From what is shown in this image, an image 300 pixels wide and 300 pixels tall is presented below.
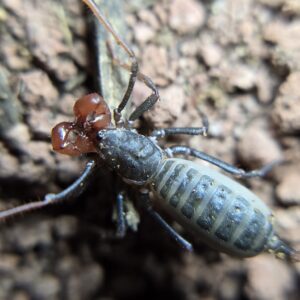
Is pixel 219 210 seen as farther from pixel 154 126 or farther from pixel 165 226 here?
A: pixel 154 126

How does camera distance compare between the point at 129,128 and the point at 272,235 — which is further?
the point at 129,128

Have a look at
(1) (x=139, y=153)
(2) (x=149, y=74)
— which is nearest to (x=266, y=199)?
(1) (x=139, y=153)

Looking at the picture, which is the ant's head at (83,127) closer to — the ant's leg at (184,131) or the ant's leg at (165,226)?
the ant's leg at (184,131)

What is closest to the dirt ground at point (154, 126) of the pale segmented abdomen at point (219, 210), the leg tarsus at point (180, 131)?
the leg tarsus at point (180, 131)

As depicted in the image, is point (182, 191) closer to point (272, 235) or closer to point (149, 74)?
point (272, 235)

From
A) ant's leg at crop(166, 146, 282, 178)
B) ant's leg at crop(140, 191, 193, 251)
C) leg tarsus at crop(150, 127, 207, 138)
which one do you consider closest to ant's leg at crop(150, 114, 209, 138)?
leg tarsus at crop(150, 127, 207, 138)

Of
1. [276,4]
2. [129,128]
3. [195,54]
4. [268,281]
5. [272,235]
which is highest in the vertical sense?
[276,4]

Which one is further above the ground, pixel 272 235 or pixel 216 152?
pixel 216 152
